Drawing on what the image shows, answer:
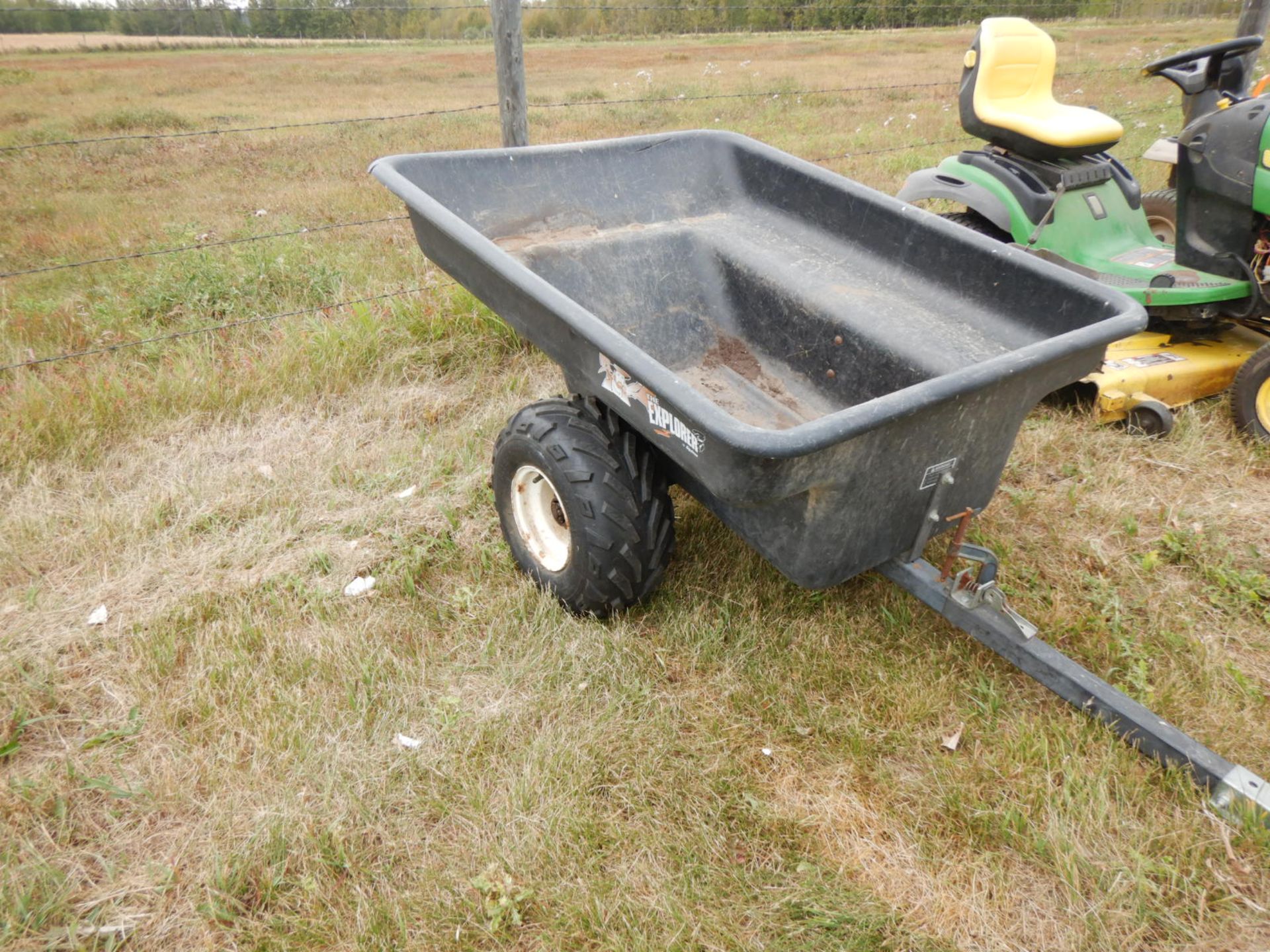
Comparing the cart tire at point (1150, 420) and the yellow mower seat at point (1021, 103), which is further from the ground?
the yellow mower seat at point (1021, 103)

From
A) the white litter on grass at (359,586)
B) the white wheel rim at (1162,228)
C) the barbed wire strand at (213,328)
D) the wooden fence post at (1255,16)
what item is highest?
the wooden fence post at (1255,16)

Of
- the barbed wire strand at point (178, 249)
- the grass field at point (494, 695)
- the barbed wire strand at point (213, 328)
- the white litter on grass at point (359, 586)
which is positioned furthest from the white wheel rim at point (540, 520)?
the barbed wire strand at point (178, 249)

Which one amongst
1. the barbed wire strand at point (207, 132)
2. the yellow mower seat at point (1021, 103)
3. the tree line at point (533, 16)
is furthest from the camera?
the tree line at point (533, 16)

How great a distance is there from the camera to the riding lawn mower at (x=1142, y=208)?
2.87 metres

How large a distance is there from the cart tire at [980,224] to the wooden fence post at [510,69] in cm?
175

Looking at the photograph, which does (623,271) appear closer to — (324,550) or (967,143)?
(324,550)

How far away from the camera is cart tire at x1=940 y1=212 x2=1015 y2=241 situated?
346 cm

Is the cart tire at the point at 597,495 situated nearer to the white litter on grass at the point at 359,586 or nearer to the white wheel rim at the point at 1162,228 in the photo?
the white litter on grass at the point at 359,586

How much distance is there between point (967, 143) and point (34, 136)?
730cm

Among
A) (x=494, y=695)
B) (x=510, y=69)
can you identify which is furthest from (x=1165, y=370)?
(x=510, y=69)

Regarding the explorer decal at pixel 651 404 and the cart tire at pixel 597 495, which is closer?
the explorer decal at pixel 651 404

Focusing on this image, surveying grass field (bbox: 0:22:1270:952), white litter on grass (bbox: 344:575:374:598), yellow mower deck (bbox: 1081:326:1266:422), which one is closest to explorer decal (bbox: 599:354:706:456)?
grass field (bbox: 0:22:1270:952)

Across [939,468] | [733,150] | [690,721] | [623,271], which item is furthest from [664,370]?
[733,150]

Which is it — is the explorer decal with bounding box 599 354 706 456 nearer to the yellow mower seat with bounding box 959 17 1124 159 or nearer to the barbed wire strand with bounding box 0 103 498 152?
the yellow mower seat with bounding box 959 17 1124 159
